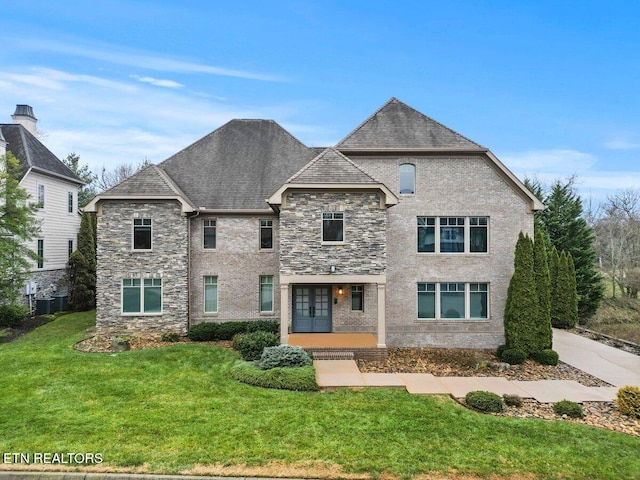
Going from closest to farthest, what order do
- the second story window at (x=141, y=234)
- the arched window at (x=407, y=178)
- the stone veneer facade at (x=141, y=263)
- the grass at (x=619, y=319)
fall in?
the arched window at (x=407, y=178), the stone veneer facade at (x=141, y=263), the second story window at (x=141, y=234), the grass at (x=619, y=319)

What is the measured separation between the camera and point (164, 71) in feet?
60.1

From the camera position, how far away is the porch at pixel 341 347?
13.1 meters

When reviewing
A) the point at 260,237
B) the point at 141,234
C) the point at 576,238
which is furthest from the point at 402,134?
the point at 576,238

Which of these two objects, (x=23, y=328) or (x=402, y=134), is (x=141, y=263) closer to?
(x=23, y=328)

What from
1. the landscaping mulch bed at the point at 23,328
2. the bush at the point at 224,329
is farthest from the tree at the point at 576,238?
the landscaping mulch bed at the point at 23,328

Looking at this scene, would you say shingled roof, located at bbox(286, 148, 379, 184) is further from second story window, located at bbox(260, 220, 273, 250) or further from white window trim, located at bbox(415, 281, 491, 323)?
white window trim, located at bbox(415, 281, 491, 323)

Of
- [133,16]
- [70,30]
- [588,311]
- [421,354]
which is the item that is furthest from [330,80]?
[588,311]

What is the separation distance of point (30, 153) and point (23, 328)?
10377 millimetres

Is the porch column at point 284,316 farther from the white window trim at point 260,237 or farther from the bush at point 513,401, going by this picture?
the bush at point 513,401

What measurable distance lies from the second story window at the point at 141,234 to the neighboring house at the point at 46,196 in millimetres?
8286

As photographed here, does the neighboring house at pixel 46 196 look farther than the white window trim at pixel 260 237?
Yes

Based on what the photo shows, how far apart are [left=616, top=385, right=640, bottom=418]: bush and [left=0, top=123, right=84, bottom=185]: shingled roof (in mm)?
26906

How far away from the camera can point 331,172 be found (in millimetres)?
13969

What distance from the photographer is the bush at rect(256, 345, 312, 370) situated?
36.3 ft
